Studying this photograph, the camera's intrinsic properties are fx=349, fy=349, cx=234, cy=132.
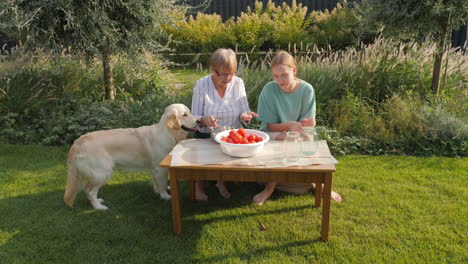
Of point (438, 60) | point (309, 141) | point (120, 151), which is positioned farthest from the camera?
point (438, 60)

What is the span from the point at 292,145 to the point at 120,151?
1881 mm

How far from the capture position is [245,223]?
3.54 metres

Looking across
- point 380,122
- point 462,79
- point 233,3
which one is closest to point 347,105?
point 380,122

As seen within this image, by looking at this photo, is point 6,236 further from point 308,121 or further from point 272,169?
point 308,121

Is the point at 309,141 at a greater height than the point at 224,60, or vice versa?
the point at 224,60

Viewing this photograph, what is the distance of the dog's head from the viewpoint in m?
3.65

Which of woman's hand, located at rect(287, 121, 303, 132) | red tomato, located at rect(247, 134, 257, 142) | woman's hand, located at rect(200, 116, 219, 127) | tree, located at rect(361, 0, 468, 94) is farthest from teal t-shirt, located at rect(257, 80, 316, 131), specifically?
tree, located at rect(361, 0, 468, 94)

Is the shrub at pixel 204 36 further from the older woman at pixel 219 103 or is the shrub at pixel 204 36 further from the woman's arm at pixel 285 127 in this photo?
the woman's arm at pixel 285 127

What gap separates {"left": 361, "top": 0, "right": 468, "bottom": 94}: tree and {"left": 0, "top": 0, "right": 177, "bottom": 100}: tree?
12.5 feet

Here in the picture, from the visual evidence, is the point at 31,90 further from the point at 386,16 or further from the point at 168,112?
the point at 386,16

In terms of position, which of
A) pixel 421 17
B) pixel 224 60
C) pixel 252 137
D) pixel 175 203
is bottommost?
pixel 175 203

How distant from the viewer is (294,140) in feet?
9.89

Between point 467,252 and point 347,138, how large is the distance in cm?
266

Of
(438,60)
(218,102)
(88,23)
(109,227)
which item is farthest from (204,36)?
(109,227)
